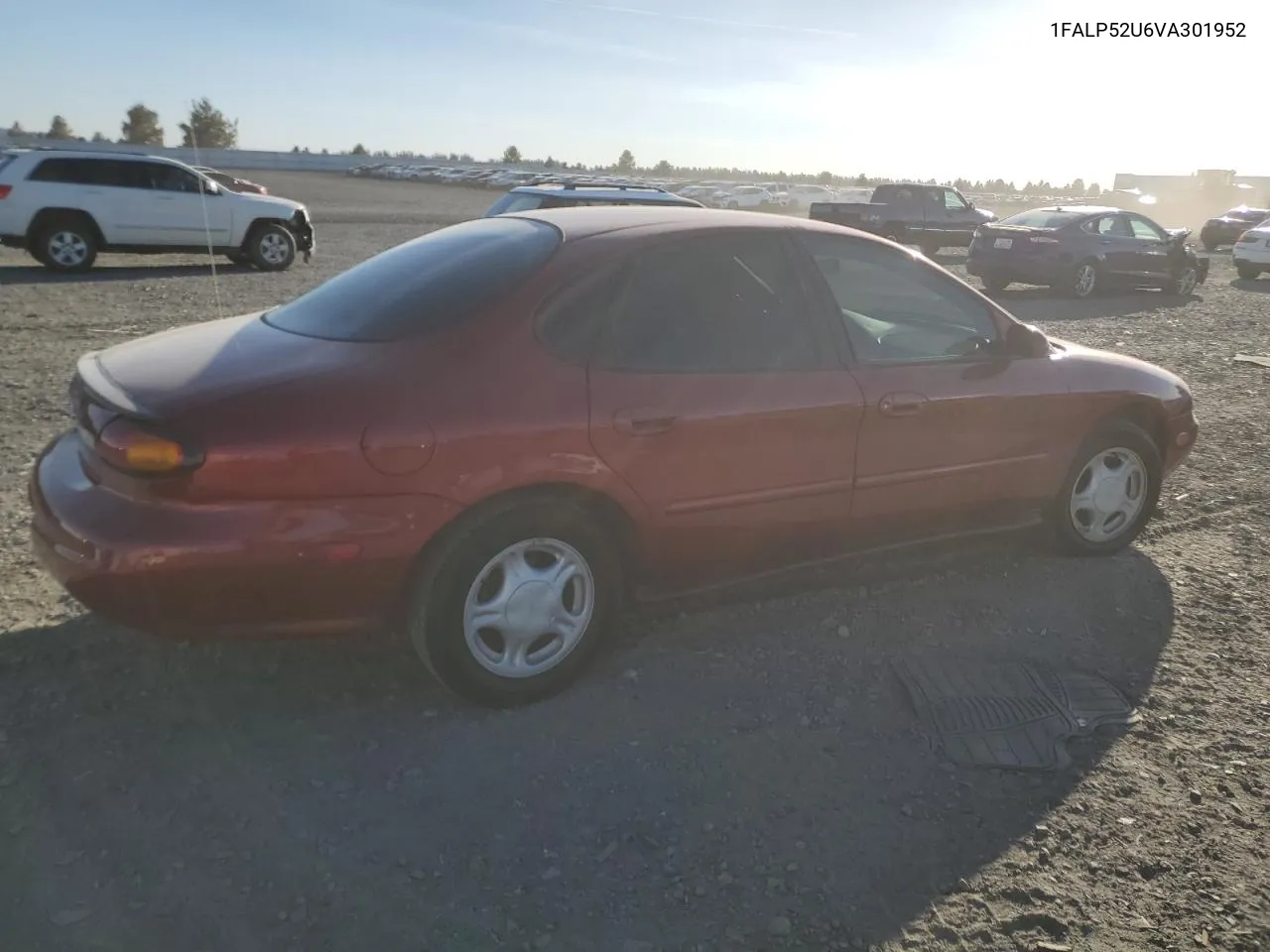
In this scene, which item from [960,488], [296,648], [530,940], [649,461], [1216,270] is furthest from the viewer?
[1216,270]

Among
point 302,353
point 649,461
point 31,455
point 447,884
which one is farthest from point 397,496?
point 31,455

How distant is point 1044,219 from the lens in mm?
17000

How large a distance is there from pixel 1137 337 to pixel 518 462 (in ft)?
38.1

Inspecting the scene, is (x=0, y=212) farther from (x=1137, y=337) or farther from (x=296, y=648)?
(x=1137, y=337)

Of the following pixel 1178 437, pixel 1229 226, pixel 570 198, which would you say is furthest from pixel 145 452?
pixel 1229 226

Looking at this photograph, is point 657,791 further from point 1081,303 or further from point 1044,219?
point 1044,219

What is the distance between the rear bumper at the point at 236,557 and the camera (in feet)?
9.37

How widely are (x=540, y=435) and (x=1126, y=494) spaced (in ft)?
10.4

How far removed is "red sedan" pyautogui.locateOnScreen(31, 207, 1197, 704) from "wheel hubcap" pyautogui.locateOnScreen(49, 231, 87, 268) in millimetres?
13261

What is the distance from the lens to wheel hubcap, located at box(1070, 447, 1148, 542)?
189 inches

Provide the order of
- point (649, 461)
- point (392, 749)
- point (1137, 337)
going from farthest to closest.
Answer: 1. point (1137, 337)
2. point (649, 461)
3. point (392, 749)

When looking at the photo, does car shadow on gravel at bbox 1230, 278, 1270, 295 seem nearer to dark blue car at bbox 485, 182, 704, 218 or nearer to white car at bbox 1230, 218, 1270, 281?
white car at bbox 1230, 218, 1270, 281

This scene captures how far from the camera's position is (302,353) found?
325 cm

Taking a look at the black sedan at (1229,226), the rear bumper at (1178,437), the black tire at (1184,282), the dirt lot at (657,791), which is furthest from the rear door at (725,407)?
the black sedan at (1229,226)
